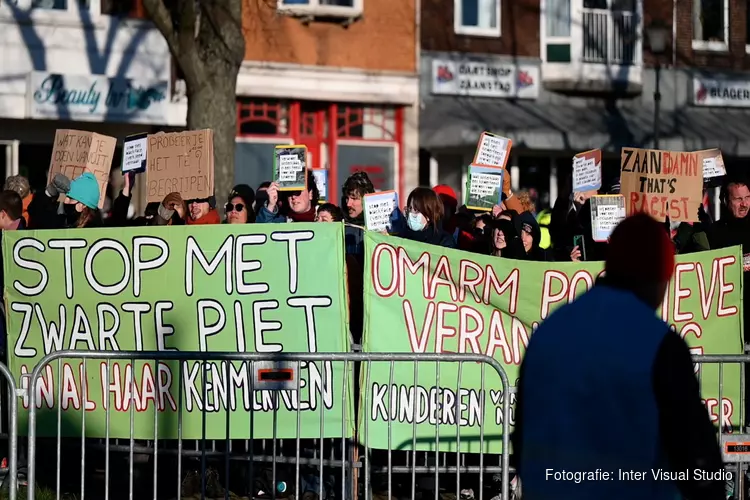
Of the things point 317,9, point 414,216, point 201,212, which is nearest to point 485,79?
point 317,9

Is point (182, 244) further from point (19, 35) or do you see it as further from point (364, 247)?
point (19, 35)

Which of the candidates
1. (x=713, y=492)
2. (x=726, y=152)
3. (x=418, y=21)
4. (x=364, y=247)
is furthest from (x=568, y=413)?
(x=726, y=152)

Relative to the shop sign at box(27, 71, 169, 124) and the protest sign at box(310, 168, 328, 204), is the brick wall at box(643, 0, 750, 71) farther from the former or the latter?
the protest sign at box(310, 168, 328, 204)

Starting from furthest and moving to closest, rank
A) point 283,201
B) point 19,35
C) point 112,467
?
point 19,35 → point 283,201 → point 112,467

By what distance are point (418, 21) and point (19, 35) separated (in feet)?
21.8

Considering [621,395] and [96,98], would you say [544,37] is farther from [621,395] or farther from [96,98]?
[621,395]

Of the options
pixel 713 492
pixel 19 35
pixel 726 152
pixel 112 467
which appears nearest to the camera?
pixel 713 492

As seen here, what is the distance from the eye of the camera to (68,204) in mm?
11023

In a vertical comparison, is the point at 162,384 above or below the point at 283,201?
below

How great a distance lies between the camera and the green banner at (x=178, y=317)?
26.0ft

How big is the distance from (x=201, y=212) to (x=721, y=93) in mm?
18948

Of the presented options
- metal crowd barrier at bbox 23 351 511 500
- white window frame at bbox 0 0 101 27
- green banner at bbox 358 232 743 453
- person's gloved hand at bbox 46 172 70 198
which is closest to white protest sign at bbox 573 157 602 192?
green banner at bbox 358 232 743 453

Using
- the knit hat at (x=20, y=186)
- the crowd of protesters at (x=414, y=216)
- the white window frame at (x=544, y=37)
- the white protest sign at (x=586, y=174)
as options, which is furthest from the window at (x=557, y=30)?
the knit hat at (x=20, y=186)

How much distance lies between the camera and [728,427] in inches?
324
